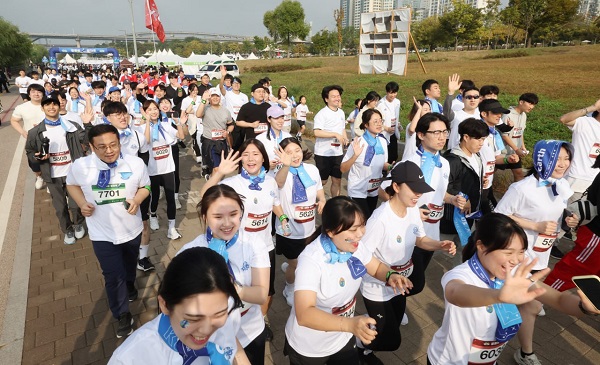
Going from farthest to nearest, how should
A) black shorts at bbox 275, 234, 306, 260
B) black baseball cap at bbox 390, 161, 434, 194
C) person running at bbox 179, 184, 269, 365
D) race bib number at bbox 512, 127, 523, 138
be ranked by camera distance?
race bib number at bbox 512, 127, 523, 138, black shorts at bbox 275, 234, 306, 260, black baseball cap at bbox 390, 161, 434, 194, person running at bbox 179, 184, 269, 365

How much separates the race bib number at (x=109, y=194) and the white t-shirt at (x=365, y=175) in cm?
275

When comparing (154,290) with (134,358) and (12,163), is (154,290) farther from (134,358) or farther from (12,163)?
(12,163)

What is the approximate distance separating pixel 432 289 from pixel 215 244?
3371 mm

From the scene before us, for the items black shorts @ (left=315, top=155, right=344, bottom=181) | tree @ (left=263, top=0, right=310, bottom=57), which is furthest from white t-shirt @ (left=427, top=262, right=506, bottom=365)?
tree @ (left=263, top=0, right=310, bottom=57)

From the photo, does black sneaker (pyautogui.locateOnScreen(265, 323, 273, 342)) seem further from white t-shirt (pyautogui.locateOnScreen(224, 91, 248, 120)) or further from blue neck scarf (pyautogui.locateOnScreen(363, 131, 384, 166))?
white t-shirt (pyautogui.locateOnScreen(224, 91, 248, 120))

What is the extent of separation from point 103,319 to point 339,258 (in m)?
3.30

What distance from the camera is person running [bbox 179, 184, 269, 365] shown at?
2467 mm

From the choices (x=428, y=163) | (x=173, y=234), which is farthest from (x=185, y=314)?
(x=173, y=234)

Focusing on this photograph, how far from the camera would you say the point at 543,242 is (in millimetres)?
3547

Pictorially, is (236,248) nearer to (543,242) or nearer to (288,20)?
(543,242)

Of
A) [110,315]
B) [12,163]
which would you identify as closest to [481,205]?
[110,315]

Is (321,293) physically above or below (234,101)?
below

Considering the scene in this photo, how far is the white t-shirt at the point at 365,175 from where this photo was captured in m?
5.08

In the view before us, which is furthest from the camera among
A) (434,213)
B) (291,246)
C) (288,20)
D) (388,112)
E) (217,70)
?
(288,20)
